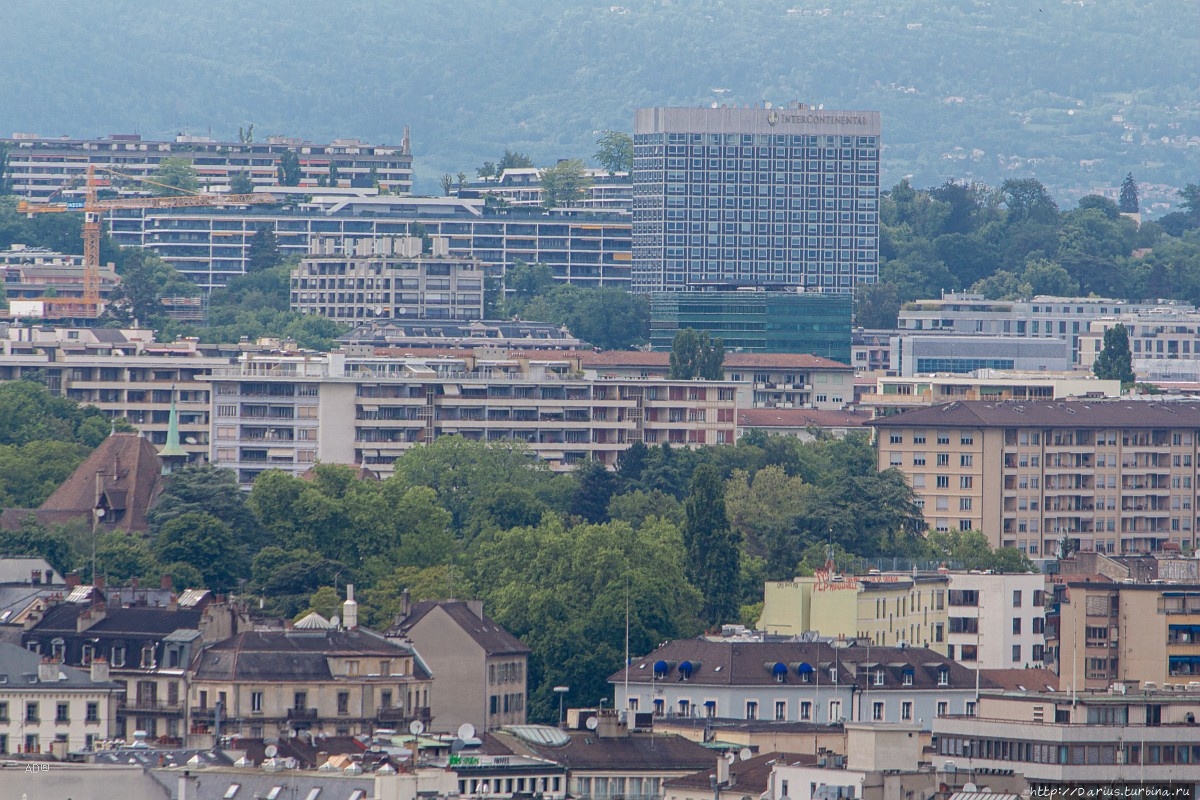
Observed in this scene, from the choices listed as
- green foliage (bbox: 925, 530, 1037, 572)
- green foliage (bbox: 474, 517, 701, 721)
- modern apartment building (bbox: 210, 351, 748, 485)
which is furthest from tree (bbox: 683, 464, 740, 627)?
modern apartment building (bbox: 210, 351, 748, 485)

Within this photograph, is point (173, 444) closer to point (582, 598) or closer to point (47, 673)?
point (582, 598)

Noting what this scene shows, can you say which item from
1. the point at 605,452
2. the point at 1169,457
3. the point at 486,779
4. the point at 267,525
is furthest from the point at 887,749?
the point at 605,452

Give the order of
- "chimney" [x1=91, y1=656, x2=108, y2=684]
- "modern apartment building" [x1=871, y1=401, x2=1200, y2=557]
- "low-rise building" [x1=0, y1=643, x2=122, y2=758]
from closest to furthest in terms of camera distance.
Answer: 1. "low-rise building" [x1=0, y1=643, x2=122, y2=758]
2. "chimney" [x1=91, y1=656, x2=108, y2=684]
3. "modern apartment building" [x1=871, y1=401, x2=1200, y2=557]

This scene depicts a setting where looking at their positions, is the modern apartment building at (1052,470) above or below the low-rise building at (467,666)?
above

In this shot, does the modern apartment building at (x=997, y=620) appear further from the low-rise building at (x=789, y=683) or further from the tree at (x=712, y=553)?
the low-rise building at (x=789, y=683)

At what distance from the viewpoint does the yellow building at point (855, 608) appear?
11906 centimetres

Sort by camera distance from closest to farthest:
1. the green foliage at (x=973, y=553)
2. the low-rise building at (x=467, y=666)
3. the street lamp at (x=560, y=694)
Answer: the street lamp at (x=560, y=694), the low-rise building at (x=467, y=666), the green foliage at (x=973, y=553)

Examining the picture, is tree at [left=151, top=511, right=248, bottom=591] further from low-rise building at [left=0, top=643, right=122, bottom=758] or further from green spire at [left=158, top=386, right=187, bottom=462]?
green spire at [left=158, top=386, right=187, bottom=462]

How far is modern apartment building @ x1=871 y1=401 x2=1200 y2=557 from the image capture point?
567ft

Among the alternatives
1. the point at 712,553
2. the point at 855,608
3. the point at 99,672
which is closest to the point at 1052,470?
the point at 712,553

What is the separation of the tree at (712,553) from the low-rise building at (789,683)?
16.9 m

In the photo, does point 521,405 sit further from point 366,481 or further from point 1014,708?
point 1014,708

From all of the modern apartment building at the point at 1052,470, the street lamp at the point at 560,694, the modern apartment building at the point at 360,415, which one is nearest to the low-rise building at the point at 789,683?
the street lamp at the point at 560,694

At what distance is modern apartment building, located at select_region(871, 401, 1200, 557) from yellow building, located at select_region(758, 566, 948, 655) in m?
44.9
